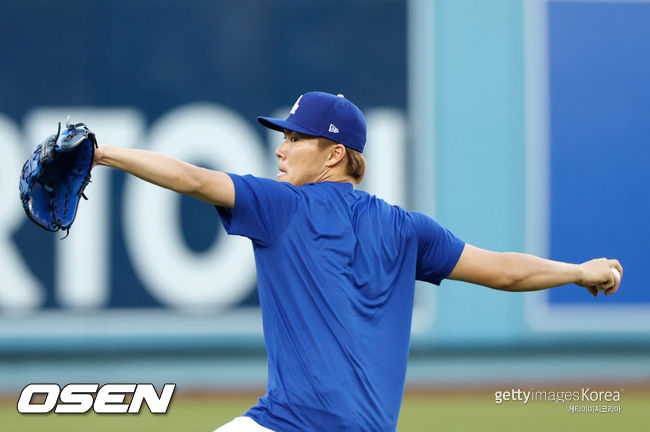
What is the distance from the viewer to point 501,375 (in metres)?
8.61

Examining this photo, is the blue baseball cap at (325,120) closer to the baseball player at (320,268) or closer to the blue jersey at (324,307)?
the baseball player at (320,268)

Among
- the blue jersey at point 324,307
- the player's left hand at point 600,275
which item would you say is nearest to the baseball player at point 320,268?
the blue jersey at point 324,307

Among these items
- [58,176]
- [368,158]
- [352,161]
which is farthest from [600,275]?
[368,158]

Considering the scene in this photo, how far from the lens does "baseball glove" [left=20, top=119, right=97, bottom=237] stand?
2.91m

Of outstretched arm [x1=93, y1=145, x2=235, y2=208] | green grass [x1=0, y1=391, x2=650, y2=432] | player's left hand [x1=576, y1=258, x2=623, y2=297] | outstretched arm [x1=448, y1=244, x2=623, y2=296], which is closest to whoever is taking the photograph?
outstretched arm [x1=93, y1=145, x2=235, y2=208]

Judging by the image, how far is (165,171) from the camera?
2.84 m

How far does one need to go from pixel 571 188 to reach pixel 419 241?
5.77 meters

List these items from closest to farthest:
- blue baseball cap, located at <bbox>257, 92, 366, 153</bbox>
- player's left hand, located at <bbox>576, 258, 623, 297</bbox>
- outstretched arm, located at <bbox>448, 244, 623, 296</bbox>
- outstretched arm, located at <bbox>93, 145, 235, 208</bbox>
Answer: outstretched arm, located at <bbox>93, 145, 235, 208</bbox> < blue baseball cap, located at <bbox>257, 92, 366, 153</bbox> < outstretched arm, located at <bbox>448, 244, 623, 296</bbox> < player's left hand, located at <bbox>576, 258, 623, 297</bbox>

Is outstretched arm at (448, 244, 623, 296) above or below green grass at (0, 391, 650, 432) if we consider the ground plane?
above

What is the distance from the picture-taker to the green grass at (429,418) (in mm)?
6771

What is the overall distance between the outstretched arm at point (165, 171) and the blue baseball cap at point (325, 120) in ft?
1.56

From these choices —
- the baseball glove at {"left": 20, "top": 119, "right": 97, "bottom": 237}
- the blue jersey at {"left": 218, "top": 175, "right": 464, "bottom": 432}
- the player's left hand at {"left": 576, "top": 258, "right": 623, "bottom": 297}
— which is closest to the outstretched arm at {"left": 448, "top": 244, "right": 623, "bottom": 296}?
the player's left hand at {"left": 576, "top": 258, "right": 623, "bottom": 297}

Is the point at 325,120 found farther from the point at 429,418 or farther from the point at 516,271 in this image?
the point at 429,418

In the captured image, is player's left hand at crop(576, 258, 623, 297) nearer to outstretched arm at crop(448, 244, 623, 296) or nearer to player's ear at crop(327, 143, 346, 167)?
outstretched arm at crop(448, 244, 623, 296)
